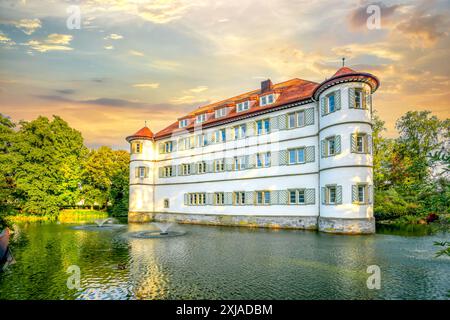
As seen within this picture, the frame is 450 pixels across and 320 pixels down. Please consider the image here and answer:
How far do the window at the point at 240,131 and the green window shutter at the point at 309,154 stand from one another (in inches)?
293

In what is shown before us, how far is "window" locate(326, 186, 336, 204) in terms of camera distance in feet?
80.9

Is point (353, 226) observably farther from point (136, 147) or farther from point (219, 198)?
point (136, 147)

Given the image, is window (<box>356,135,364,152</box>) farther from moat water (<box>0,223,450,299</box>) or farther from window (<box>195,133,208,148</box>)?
window (<box>195,133,208,148</box>)

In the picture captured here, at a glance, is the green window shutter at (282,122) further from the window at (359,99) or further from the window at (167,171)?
the window at (167,171)

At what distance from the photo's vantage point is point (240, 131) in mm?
32688

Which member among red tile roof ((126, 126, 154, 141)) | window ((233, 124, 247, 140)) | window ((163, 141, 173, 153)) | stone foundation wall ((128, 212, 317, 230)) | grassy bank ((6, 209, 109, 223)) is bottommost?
grassy bank ((6, 209, 109, 223))

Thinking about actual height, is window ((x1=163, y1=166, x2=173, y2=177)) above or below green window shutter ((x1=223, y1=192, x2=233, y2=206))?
above

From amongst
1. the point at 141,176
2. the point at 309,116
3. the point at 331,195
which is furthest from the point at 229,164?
the point at 141,176

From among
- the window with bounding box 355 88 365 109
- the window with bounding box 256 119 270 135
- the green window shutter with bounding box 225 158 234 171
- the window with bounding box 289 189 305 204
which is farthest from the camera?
the green window shutter with bounding box 225 158 234 171

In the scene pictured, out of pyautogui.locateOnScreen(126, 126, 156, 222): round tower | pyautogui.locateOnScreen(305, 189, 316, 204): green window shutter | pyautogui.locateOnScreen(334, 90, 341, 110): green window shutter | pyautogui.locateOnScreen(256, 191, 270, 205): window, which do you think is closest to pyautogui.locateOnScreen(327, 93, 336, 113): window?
pyautogui.locateOnScreen(334, 90, 341, 110): green window shutter

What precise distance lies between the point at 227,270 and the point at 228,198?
20.7 meters

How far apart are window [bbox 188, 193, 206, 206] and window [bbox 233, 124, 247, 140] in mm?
8279
